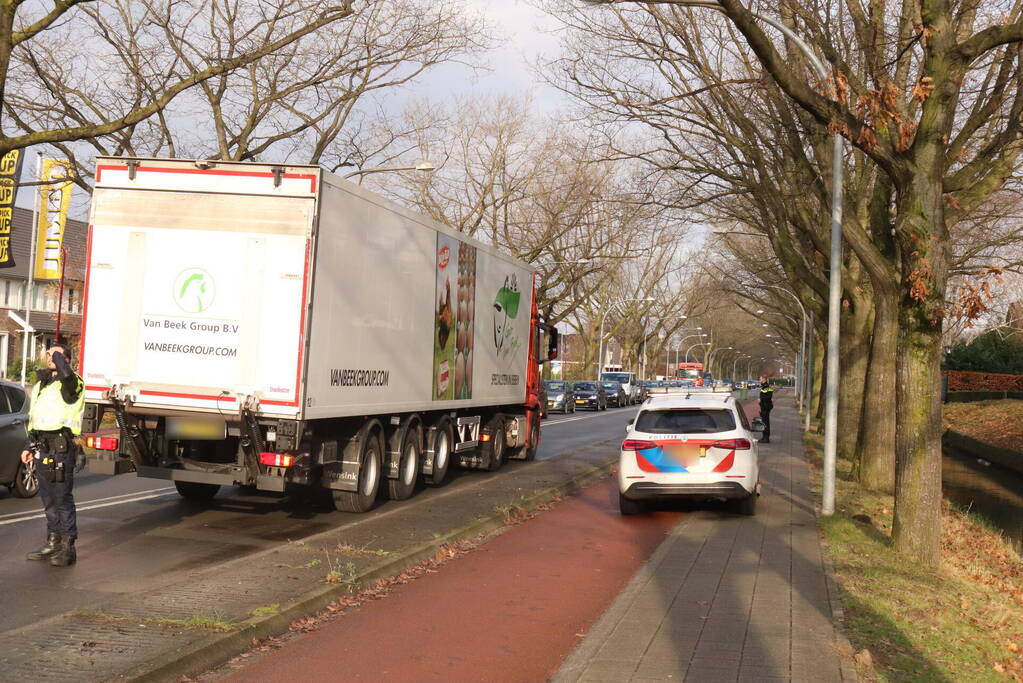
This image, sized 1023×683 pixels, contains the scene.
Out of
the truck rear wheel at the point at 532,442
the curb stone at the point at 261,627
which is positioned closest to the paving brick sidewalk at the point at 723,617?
the curb stone at the point at 261,627

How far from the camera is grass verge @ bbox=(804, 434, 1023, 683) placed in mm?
6688

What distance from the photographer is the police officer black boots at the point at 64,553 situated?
8.88 meters

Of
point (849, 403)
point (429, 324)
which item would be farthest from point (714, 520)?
point (849, 403)

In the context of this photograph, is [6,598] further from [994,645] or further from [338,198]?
[994,645]

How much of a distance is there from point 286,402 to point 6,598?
11.3 ft

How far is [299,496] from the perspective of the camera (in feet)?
47.0

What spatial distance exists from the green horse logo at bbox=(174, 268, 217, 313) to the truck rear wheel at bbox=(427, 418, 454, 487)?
5.31 meters

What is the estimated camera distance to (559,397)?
48.3 meters

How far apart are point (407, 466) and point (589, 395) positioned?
A: 131ft

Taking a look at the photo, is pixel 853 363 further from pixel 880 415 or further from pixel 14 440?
pixel 14 440

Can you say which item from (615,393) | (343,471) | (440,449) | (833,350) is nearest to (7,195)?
(440,449)

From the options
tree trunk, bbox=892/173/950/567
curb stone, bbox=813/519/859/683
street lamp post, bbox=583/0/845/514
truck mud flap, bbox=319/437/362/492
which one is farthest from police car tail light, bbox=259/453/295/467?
street lamp post, bbox=583/0/845/514

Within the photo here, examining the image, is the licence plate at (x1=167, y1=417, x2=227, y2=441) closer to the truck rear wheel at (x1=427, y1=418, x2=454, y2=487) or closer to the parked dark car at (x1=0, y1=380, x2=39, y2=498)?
the parked dark car at (x1=0, y1=380, x2=39, y2=498)

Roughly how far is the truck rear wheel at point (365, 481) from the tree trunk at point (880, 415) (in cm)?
905
